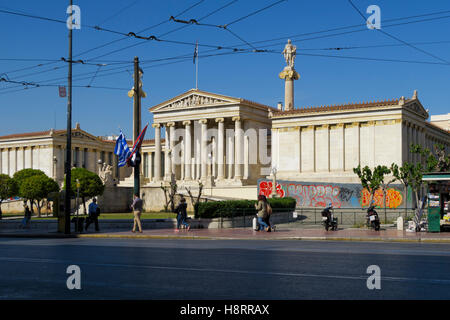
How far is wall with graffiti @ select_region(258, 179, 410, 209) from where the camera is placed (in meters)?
49.7

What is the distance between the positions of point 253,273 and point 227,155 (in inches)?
2254

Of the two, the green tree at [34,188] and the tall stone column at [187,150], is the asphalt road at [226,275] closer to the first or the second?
the green tree at [34,188]

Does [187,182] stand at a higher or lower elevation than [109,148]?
lower

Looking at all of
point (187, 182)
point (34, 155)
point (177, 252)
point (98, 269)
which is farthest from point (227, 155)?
point (98, 269)

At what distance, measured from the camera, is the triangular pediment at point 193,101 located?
213ft

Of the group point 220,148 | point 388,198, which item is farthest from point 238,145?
point 388,198

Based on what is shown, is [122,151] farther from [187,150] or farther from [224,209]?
[187,150]

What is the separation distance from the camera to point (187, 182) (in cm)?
6688

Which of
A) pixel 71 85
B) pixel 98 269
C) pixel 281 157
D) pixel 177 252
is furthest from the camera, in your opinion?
pixel 281 157

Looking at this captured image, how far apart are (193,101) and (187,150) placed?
622 cm

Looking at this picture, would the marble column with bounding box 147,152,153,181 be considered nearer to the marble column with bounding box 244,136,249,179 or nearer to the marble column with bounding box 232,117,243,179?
the marble column with bounding box 244,136,249,179

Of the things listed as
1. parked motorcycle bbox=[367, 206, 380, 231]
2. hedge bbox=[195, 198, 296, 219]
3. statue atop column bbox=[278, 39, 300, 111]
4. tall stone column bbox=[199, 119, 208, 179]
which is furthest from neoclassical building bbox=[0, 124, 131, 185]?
parked motorcycle bbox=[367, 206, 380, 231]

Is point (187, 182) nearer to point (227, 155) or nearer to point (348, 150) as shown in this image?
point (227, 155)

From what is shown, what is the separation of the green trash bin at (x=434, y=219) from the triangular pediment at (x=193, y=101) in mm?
40565
